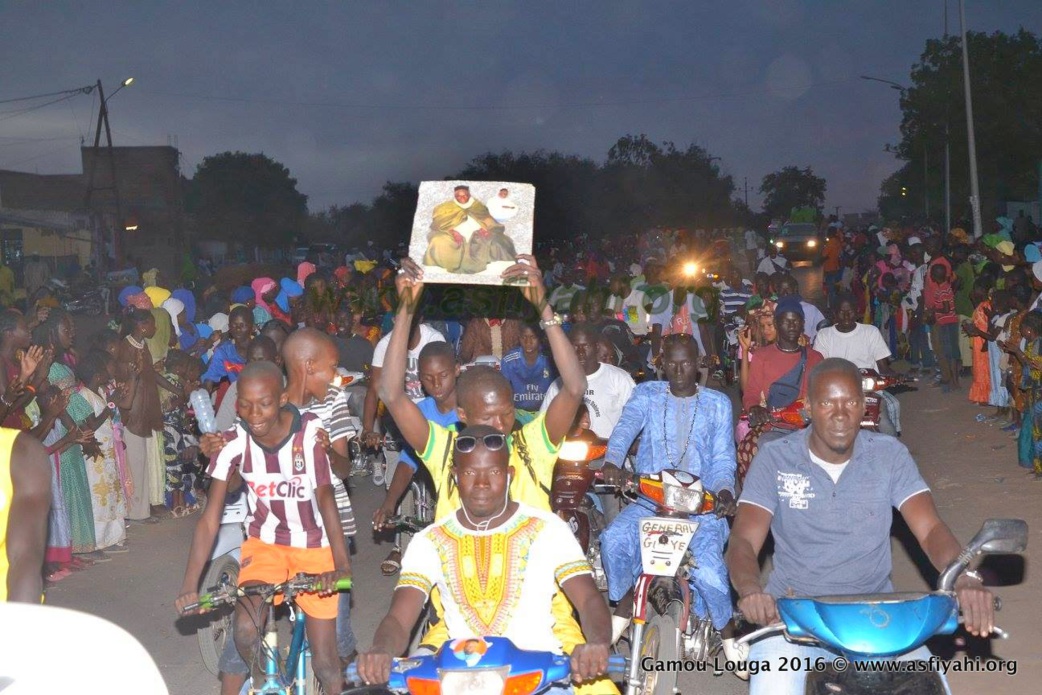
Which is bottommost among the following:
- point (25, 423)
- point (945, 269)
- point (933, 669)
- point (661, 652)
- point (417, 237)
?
point (661, 652)

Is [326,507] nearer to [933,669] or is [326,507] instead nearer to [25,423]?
[933,669]

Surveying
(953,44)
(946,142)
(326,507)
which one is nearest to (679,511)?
(326,507)

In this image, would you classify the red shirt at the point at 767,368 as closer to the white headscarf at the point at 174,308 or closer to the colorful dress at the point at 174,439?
the colorful dress at the point at 174,439

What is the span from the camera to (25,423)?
834cm

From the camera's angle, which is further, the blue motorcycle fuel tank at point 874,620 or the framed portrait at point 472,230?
the framed portrait at point 472,230

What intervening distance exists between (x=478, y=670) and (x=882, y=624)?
4.11ft

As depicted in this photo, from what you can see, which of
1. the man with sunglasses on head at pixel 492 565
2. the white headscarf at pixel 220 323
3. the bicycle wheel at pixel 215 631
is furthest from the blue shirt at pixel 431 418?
the white headscarf at pixel 220 323

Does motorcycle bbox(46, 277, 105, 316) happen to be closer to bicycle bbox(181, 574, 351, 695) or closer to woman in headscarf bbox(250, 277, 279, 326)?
woman in headscarf bbox(250, 277, 279, 326)

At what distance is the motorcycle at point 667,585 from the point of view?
18.1ft

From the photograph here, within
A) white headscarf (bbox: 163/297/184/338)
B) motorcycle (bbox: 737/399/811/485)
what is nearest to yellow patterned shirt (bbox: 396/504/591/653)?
motorcycle (bbox: 737/399/811/485)

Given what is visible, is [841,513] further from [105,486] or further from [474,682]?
[105,486]

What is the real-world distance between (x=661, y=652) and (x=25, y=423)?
5.05 metres

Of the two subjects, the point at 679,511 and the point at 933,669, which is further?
the point at 679,511

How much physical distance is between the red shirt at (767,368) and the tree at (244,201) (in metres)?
64.5
